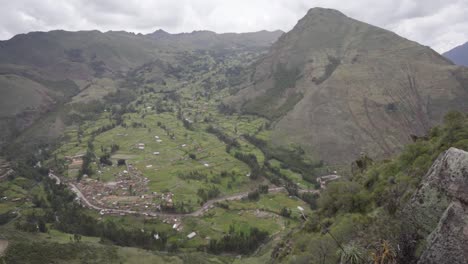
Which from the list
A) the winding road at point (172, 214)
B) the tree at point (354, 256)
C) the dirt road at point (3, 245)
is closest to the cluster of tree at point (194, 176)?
the winding road at point (172, 214)

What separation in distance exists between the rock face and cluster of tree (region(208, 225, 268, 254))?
302ft

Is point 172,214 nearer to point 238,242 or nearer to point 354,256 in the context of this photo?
point 238,242

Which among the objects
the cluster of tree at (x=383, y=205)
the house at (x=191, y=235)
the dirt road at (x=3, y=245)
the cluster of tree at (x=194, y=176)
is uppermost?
the cluster of tree at (x=383, y=205)

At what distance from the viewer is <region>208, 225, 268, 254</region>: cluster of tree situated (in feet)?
387

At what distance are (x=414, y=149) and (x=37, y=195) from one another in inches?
6377

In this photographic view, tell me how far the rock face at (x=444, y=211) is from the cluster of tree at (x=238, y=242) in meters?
92.0

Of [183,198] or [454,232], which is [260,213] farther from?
[454,232]

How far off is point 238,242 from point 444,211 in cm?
9740

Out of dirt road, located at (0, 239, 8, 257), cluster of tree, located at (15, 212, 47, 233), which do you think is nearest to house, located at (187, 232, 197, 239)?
cluster of tree, located at (15, 212, 47, 233)

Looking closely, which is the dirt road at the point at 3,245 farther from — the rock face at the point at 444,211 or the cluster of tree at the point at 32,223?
the rock face at the point at 444,211

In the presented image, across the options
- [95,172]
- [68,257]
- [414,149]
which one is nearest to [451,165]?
[414,149]

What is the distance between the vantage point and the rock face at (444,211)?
25125 mm

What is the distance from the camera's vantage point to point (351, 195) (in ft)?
220

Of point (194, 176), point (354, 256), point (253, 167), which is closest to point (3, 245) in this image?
point (354, 256)
